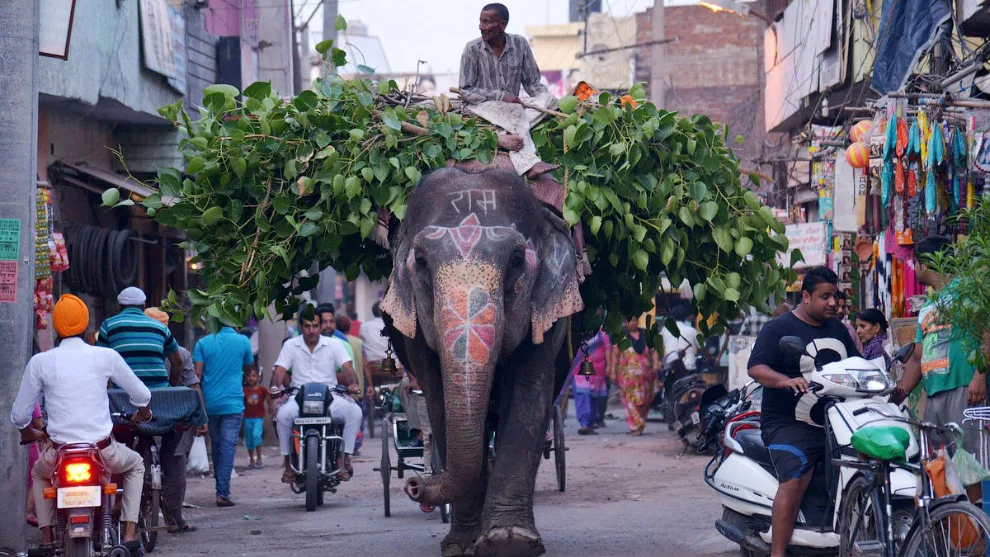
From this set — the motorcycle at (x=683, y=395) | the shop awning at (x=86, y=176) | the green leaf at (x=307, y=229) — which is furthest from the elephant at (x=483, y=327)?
the motorcycle at (x=683, y=395)

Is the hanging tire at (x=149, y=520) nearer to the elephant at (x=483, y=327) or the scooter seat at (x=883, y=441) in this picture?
the elephant at (x=483, y=327)

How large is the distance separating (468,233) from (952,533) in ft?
10.1

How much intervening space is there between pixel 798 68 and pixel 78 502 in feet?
44.2

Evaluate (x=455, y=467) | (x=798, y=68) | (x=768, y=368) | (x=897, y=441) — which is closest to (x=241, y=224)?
(x=455, y=467)

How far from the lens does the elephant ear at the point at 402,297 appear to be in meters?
7.83

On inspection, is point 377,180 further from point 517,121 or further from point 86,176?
point 86,176

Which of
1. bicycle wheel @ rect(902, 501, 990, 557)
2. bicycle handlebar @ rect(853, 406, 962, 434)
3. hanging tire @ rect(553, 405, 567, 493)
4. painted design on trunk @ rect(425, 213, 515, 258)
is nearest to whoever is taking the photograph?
bicycle wheel @ rect(902, 501, 990, 557)

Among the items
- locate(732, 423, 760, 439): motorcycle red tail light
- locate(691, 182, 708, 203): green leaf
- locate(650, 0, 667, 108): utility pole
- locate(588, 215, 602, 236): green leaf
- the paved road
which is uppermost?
locate(650, 0, 667, 108): utility pole

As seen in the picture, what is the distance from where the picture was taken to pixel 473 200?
306 inches

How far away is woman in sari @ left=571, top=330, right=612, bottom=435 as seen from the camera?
19703 millimetres

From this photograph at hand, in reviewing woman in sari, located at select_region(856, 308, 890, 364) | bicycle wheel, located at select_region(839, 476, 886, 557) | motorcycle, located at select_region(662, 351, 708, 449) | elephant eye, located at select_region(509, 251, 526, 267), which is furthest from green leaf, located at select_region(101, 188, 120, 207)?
motorcycle, located at select_region(662, 351, 708, 449)

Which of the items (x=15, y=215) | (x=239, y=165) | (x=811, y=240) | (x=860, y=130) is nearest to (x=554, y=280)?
(x=239, y=165)

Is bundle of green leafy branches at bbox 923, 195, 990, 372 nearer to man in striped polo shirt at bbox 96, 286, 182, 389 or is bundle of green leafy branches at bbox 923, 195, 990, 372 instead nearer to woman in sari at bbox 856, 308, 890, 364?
woman in sari at bbox 856, 308, 890, 364

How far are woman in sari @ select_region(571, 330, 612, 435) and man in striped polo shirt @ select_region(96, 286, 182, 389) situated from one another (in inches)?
398
